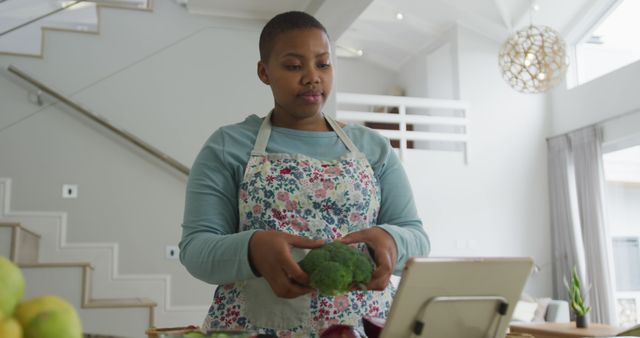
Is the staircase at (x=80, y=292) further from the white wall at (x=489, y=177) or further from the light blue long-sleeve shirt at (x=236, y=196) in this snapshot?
the white wall at (x=489, y=177)

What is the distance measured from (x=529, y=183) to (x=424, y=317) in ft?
27.8

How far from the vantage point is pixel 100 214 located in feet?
15.7

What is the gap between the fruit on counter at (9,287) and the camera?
20.3 inches

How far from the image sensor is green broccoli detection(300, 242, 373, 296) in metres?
0.92

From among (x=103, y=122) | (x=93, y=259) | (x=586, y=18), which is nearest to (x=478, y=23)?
(x=586, y=18)

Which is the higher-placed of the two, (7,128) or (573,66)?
(573,66)

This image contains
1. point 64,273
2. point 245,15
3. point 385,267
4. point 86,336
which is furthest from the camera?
point 245,15

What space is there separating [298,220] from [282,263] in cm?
26

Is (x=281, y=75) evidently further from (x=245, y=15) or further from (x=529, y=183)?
(x=529, y=183)

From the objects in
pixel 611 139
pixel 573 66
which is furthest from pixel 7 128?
pixel 573 66

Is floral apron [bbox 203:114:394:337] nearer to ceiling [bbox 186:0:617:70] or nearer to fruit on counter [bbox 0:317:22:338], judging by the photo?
fruit on counter [bbox 0:317:22:338]

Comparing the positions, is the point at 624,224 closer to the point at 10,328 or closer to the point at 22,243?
the point at 22,243

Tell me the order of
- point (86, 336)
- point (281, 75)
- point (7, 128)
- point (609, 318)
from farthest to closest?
point (609, 318), point (7, 128), point (281, 75), point (86, 336)

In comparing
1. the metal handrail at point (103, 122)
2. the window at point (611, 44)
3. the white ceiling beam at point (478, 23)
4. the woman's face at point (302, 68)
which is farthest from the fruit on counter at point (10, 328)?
the white ceiling beam at point (478, 23)
